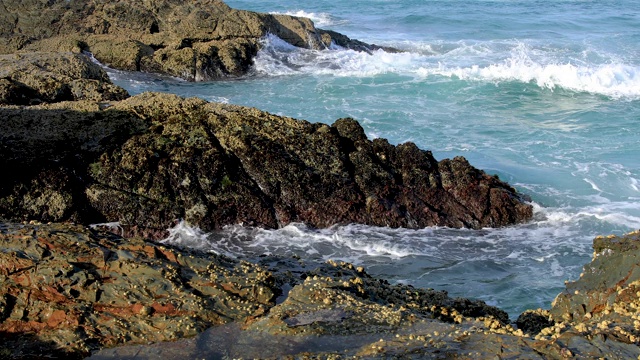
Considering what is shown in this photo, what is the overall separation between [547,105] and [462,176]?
1103 centimetres

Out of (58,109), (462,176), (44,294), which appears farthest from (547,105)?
(44,294)

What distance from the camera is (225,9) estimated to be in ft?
74.9

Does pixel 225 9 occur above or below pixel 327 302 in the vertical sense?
above

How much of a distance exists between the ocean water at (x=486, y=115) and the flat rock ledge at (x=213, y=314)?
2.86 meters

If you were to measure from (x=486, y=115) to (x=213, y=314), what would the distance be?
14380mm

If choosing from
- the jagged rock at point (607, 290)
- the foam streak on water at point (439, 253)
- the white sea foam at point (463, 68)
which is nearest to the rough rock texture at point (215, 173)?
the foam streak on water at point (439, 253)

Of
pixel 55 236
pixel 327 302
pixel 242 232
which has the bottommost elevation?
pixel 242 232

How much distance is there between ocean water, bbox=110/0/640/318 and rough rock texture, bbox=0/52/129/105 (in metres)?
3.78

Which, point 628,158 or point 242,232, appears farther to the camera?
point 628,158

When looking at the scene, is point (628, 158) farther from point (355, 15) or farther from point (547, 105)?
point (355, 15)

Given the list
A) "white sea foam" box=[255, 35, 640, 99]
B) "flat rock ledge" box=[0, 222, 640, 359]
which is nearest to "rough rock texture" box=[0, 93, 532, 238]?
"flat rock ledge" box=[0, 222, 640, 359]

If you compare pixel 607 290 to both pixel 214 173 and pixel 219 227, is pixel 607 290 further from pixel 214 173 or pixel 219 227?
pixel 214 173

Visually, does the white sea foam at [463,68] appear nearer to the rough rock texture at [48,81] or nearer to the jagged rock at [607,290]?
the rough rock texture at [48,81]

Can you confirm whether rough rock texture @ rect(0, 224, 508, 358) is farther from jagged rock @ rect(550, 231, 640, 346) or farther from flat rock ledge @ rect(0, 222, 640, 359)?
jagged rock @ rect(550, 231, 640, 346)
